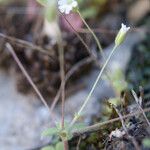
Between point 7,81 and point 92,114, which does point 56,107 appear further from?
point 7,81

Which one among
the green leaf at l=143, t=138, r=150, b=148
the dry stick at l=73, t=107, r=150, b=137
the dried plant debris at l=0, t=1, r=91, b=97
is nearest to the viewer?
the green leaf at l=143, t=138, r=150, b=148

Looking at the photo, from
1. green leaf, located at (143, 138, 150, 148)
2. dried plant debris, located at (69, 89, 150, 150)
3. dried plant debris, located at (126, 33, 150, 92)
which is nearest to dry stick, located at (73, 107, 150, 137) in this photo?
dried plant debris, located at (69, 89, 150, 150)

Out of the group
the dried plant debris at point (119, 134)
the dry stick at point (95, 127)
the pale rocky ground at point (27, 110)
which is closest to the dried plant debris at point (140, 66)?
the pale rocky ground at point (27, 110)

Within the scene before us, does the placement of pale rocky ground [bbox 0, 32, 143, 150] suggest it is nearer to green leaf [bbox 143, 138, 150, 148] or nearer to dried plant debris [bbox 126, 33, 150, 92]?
dried plant debris [bbox 126, 33, 150, 92]

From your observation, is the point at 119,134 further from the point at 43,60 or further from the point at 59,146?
the point at 43,60

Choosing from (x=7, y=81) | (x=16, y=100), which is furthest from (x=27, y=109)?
(x=7, y=81)
